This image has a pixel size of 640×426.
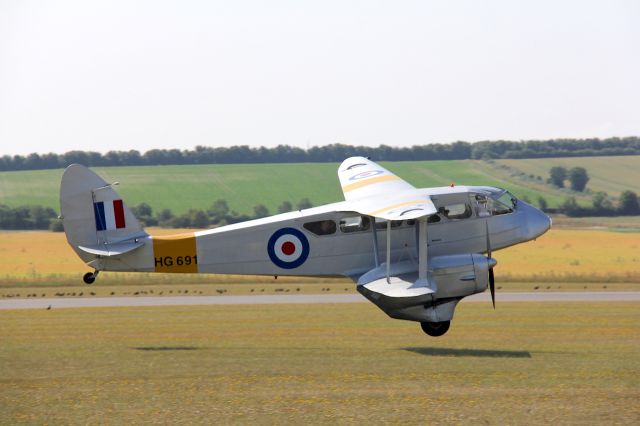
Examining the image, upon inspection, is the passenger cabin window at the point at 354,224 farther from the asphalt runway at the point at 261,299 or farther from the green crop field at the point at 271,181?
the green crop field at the point at 271,181

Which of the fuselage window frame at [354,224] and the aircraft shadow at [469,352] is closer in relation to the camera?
the aircraft shadow at [469,352]

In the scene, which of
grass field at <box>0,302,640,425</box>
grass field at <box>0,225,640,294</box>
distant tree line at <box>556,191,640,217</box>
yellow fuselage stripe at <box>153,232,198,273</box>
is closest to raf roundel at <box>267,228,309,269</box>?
yellow fuselage stripe at <box>153,232,198,273</box>

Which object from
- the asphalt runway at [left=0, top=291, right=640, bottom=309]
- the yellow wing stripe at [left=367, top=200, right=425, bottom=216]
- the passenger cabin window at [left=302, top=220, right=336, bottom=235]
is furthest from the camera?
the asphalt runway at [left=0, top=291, right=640, bottom=309]

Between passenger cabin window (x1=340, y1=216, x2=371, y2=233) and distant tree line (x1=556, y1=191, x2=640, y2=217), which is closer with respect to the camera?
passenger cabin window (x1=340, y1=216, x2=371, y2=233)

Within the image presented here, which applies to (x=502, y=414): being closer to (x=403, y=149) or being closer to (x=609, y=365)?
(x=609, y=365)

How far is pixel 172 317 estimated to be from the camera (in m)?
36.6

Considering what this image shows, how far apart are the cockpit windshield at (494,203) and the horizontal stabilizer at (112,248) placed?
9024 millimetres

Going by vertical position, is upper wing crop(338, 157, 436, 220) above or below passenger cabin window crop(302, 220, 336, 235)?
above

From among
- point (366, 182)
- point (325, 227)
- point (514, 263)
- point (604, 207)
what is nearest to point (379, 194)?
point (325, 227)

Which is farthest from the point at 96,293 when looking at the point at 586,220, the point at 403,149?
the point at 403,149

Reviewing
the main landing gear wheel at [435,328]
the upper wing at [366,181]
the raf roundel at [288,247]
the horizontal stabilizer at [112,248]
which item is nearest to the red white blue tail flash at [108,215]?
the horizontal stabilizer at [112,248]

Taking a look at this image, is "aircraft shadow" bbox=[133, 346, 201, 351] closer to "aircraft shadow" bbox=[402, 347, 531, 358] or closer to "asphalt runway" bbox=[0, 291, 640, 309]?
"aircraft shadow" bbox=[402, 347, 531, 358]

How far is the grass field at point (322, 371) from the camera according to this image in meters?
16.9

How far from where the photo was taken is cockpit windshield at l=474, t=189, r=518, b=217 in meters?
26.5
